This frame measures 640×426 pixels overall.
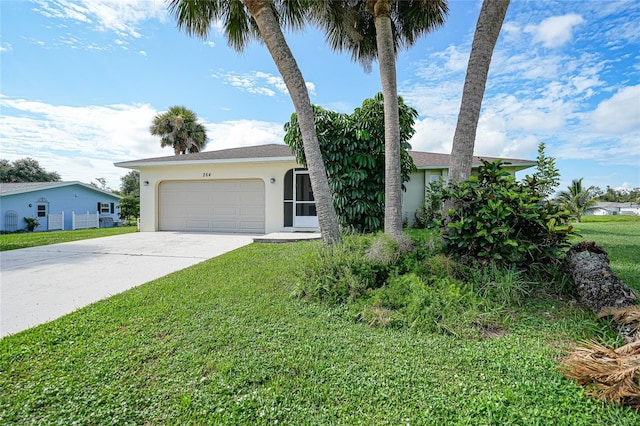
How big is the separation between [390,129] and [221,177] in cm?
883

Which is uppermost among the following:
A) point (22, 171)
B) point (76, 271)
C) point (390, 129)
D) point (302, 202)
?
point (22, 171)

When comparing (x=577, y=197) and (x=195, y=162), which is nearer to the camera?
(x=195, y=162)

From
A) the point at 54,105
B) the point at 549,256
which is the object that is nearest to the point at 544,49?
the point at 549,256

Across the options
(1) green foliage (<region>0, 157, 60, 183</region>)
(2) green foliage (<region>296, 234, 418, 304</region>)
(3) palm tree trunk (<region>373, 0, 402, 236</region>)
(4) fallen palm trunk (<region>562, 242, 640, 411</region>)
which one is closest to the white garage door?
(3) palm tree trunk (<region>373, 0, 402, 236</region>)

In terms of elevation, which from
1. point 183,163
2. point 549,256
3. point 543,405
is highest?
point 183,163

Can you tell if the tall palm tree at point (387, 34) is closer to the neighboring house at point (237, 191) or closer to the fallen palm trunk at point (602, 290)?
the fallen palm trunk at point (602, 290)

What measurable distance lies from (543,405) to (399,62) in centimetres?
816

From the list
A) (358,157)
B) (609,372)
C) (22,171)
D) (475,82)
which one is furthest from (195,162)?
(22,171)

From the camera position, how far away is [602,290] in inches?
127

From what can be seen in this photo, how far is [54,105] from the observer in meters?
11.3

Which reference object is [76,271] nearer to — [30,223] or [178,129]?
[178,129]

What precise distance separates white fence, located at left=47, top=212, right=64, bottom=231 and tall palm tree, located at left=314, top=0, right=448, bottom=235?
77.5 feet

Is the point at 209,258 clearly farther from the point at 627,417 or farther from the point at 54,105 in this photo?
the point at 54,105

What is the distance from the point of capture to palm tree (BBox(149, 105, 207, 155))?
2066cm
